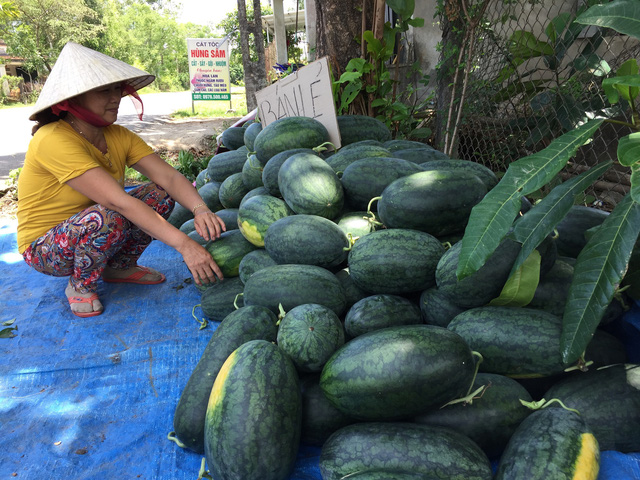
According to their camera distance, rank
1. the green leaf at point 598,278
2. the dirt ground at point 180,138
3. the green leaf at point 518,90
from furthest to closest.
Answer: the dirt ground at point 180,138, the green leaf at point 518,90, the green leaf at point 598,278

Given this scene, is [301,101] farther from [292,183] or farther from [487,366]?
[487,366]

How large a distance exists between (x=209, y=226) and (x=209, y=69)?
10.4 m

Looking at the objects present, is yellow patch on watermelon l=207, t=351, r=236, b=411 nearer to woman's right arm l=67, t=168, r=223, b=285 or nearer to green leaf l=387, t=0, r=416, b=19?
woman's right arm l=67, t=168, r=223, b=285

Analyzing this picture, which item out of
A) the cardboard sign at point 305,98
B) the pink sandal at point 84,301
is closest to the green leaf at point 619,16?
the cardboard sign at point 305,98

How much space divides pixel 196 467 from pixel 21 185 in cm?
209

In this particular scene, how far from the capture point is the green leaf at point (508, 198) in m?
1.25

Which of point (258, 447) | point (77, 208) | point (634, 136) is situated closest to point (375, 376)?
point (258, 447)

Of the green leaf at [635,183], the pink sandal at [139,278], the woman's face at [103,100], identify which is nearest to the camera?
the green leaf at [635,183]

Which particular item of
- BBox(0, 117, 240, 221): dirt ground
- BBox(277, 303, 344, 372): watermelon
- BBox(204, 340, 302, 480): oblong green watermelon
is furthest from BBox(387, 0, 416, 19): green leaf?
BBox(0, 117, 240, 221): dirt ground

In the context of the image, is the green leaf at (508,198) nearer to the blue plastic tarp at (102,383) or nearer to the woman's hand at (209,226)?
the blue plastic tarp at (102,383)

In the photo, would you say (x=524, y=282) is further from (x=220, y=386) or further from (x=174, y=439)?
(x=174, y=439)

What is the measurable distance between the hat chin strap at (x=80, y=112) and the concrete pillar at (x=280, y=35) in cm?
969

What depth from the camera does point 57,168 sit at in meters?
2.43

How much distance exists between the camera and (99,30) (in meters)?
35.2
